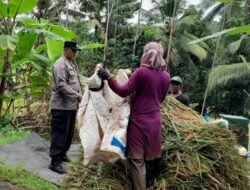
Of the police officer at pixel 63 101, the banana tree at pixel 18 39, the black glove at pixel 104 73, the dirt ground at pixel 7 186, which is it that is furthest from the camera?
the police officer at pixel 63 101

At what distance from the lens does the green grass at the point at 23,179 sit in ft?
14.9

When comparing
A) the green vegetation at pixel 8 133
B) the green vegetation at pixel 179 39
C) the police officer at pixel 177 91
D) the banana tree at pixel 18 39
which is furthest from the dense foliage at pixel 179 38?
the police officer at pixel 177 91

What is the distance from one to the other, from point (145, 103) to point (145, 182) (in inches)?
25.9

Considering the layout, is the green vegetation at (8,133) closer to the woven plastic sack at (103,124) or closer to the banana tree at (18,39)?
the banana tree at (18,39)

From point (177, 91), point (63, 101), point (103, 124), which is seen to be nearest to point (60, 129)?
point (63, 101)

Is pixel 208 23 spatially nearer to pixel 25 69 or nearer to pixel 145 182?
pixel 25 69

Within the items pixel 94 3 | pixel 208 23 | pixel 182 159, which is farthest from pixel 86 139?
pixel 208 23

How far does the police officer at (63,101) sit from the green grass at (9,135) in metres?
1.56

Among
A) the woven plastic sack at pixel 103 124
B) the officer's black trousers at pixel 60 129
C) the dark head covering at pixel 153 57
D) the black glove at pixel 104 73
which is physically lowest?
the officer's black trousers at pixel 60 129

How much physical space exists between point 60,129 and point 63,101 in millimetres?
352

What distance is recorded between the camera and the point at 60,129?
525 centimetres

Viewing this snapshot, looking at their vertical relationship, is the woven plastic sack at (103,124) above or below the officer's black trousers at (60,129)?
above

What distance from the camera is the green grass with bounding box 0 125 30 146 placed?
688 cm

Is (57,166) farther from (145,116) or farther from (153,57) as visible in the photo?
(153,57)
